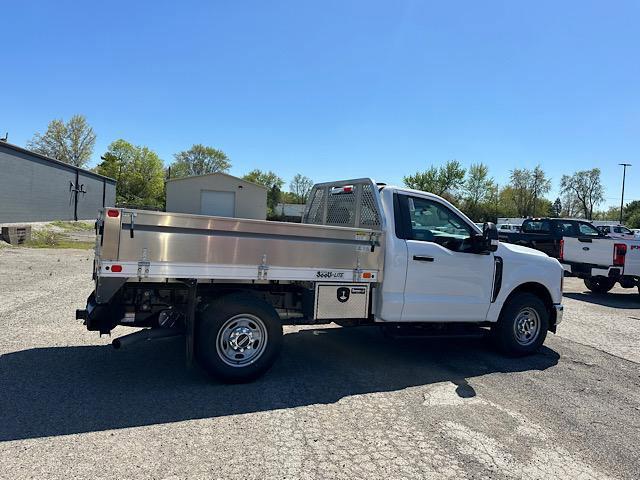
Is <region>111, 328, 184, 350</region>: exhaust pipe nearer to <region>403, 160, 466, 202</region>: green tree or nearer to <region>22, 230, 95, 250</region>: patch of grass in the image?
<region>22, 230, 95, 250</region>: patch of grass

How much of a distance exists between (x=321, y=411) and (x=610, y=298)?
11.9 m

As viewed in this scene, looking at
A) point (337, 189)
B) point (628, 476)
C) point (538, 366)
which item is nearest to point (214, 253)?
point (337, 189)

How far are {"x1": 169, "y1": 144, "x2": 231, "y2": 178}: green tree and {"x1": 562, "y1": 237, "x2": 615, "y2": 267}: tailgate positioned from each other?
81.2 meters

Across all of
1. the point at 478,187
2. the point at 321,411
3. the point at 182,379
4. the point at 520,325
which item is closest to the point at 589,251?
the point at 520,325

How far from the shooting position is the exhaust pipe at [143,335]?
474cm

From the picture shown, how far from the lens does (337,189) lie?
675 centimetres

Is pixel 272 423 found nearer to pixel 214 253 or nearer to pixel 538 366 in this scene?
pixel 214 253

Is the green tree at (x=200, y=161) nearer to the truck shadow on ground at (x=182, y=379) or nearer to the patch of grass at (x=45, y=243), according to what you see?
the patch of grass at (x=45, y=243)

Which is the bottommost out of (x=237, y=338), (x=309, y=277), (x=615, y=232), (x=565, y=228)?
(x=237, y=338)

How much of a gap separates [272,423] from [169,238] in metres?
1.90

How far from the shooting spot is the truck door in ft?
18.9

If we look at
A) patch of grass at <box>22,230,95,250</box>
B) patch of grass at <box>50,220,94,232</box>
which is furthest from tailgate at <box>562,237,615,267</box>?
patch of grass at <box>50,220,94,232</box>

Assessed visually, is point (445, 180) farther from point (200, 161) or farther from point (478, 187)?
point (200, 161)

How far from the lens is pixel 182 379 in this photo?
16.9 feet
